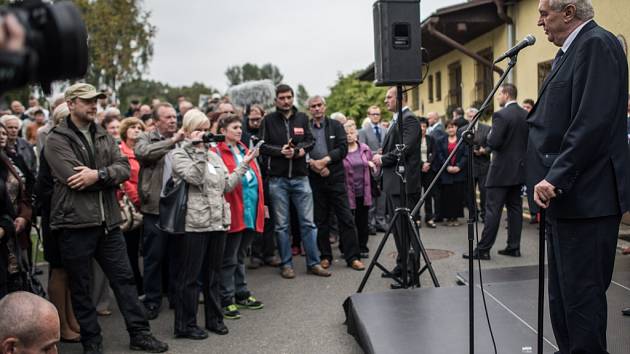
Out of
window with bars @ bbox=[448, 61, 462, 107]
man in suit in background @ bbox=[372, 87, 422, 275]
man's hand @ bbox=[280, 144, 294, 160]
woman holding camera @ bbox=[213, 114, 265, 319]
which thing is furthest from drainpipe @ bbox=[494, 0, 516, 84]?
woman holding camera @ bbox=[213, 114, 265, 319]

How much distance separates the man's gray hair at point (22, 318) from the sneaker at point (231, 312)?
10.6 ft

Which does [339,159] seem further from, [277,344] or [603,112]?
[603,112]

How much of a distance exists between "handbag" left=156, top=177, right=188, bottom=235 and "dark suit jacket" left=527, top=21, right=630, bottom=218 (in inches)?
111

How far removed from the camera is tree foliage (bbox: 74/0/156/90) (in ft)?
80.1

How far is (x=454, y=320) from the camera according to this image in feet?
14.9

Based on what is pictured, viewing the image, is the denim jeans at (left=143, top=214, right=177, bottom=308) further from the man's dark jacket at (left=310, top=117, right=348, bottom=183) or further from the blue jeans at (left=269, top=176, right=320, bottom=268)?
the man's dark jacket at (left=310, top=117, right=348, bottom=183)

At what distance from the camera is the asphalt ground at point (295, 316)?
16.2 feet

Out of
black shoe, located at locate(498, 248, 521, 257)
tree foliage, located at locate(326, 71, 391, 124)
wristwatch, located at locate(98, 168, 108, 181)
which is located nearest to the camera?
wristwatch, located at locate(98, 168, 108, 181)

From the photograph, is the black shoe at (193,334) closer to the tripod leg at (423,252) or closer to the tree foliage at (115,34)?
the tripod leg at (423,252)

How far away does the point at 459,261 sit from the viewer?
25.7ft

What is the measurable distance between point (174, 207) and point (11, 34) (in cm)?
400

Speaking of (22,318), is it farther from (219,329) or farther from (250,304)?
(250,304)

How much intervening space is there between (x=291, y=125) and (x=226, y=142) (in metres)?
1.36

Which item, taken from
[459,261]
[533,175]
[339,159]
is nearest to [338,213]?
[339,159]
